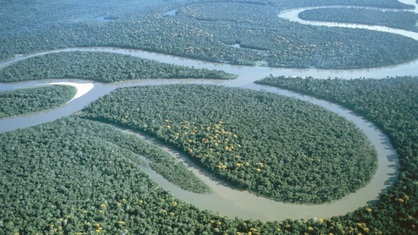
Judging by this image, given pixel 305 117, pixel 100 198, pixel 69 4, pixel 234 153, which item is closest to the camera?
pixel 100 198

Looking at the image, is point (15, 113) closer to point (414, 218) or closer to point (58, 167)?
point (58, 167)

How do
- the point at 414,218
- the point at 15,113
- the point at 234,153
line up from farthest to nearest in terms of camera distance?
the point at 15,113
the point at 234,153
the point at 414,218

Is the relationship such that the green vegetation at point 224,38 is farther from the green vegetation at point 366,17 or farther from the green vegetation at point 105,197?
the green vegetation at point 105,197

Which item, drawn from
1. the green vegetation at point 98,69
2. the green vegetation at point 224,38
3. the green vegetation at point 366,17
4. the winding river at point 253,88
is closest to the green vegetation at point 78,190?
the winding river at point 253,88

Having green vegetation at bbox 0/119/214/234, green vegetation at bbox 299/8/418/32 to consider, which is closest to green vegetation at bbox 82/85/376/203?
green vegetation at bbox 0/119/214/234

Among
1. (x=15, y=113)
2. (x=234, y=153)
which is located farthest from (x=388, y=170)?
A: (x=15, y=113)

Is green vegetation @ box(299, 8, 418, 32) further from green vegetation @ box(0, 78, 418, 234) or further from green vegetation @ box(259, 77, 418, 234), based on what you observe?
green vegetation @ box(0, 78, 418, 234)
